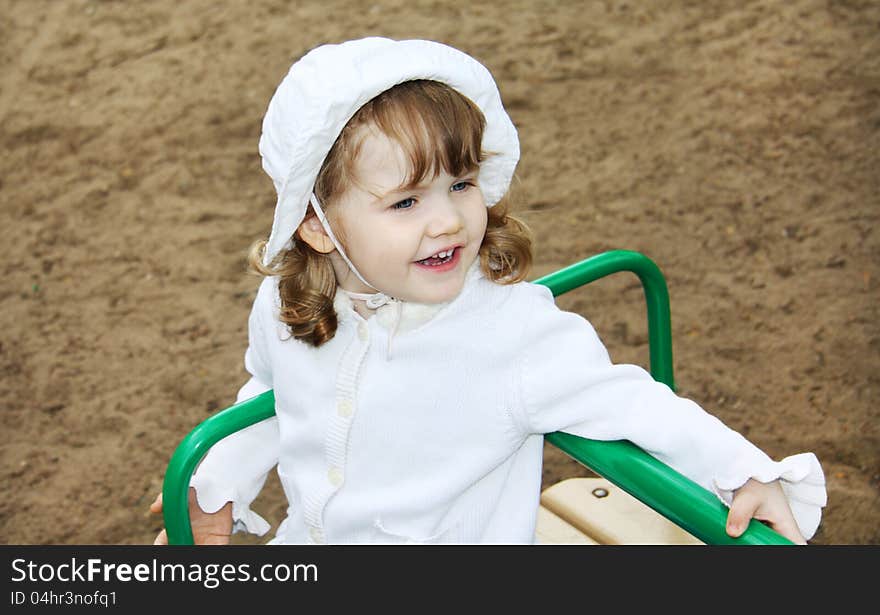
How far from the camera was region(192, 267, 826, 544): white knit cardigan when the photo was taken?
1300 mm

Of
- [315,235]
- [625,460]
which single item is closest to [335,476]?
[315,235]

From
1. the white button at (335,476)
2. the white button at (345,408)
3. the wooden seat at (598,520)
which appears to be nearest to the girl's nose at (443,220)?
the white button at (345,408)

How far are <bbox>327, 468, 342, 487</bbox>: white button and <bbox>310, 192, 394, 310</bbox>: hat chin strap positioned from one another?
0.24 meters

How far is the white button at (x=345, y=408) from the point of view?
1.47 metres

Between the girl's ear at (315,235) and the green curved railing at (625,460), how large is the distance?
251 millimetres

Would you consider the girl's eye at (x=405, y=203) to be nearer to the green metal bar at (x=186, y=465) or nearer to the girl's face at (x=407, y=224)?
the girl's face at (x=407, y=224)

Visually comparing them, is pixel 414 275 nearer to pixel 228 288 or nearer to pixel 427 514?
pixel 427 514

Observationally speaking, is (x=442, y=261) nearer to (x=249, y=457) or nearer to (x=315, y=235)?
(x=315, y=235)

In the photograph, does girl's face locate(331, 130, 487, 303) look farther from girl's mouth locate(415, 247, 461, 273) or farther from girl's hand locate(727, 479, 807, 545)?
girl's hand locate(727, 479, 807, 545)

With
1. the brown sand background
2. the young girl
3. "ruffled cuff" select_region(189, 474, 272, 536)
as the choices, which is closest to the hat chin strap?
the young girl

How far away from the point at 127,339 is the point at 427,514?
2.02m

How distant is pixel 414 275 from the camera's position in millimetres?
1365

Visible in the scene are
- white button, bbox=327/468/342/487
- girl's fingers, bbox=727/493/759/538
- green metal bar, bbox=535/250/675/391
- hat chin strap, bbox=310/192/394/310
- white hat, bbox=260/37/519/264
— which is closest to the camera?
girl's fingers, bbox=727/493/759/538
